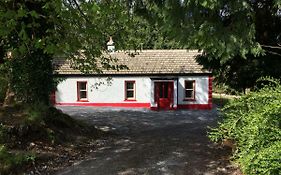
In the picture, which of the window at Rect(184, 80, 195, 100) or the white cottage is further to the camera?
the window at Rect(184, 80, 195, 100)

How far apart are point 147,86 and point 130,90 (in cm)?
140

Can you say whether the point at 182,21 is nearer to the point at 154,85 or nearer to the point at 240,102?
the point at 240,102

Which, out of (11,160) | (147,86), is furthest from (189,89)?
(11,160)

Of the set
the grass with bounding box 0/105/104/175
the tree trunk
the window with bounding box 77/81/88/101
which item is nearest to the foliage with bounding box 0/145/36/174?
the grass with bounding box 0/105/104/175

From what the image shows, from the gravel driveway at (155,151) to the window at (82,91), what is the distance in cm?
824

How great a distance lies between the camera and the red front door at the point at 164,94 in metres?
28.3

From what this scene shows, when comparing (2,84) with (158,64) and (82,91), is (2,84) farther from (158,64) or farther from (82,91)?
(158,64)

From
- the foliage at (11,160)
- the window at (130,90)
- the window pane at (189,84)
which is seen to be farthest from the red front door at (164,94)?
the foliage at (11,160)

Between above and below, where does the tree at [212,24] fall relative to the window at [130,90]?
above

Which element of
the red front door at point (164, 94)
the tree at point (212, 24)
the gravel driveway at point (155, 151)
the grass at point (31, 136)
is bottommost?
the gravel driveway at point (155, 151)

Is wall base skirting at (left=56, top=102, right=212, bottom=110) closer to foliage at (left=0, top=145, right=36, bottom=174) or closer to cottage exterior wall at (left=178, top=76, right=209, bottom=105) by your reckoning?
cottage exterior wall at (left=178, top=76, right=209, bottom=105)

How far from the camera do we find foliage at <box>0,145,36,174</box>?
31.6 feet

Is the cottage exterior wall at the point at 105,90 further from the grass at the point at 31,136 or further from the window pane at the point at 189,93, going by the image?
the grass at the point at 31,136

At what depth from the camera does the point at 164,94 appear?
28.5m
